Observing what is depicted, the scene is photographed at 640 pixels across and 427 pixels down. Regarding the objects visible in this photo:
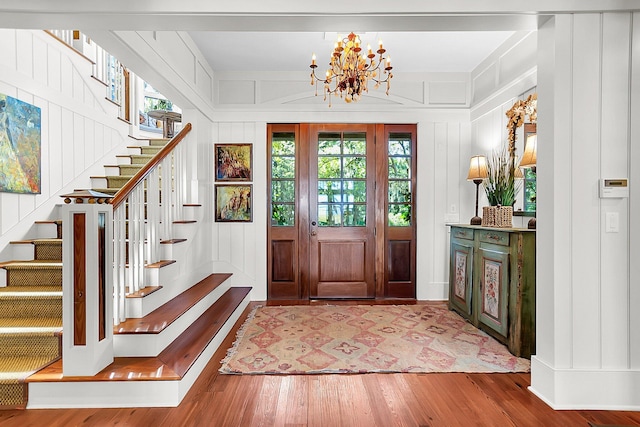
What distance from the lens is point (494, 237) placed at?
3016 mm

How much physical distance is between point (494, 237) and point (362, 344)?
146 centimetres

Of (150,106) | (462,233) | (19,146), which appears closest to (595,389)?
(462,233)

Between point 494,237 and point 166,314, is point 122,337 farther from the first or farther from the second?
point 494,237

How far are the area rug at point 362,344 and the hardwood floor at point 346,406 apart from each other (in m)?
0.13

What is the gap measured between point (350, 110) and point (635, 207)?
127 inches

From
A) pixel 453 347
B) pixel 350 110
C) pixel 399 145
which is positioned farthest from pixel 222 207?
pixel 453 347

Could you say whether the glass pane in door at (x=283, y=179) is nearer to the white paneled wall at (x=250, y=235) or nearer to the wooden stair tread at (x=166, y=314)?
the white paneled wall at (x=250, y=235)

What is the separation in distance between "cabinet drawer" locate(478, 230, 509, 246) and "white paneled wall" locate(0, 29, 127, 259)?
162 inches

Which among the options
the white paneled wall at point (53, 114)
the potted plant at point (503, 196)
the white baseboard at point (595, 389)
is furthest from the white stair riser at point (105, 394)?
the potted plant at point (503, 196)

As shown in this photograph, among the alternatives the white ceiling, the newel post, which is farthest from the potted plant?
the newel post

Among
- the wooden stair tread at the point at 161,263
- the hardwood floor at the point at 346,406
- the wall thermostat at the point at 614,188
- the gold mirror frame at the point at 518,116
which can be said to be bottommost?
the hardwood floor at the point at 346,406

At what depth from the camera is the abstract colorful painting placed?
286cm

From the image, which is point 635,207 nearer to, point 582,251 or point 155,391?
point 582,251

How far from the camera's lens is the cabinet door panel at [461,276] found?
348 cm
